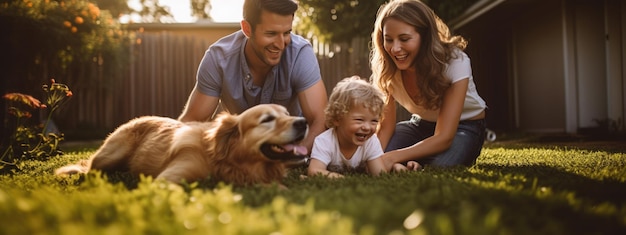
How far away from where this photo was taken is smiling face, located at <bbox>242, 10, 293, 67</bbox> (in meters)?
4.39

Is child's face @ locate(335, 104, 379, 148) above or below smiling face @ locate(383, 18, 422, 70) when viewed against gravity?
below

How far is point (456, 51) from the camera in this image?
450cm

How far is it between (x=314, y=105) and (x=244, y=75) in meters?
0.69

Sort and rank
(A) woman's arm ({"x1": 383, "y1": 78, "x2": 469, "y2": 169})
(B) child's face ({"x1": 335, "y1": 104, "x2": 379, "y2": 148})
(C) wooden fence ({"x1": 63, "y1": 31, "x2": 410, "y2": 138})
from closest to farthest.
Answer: (B) child's face ({"x1": 335, "y1": 104, "x2": 379, "y2": 148}) < (A) woman's arm ({"x1": 383, "y1": 78, "x2": 469, "y2": 169}) < (C) wooden fence ({"x1": 63, "y1": 31, "x2": 410, "y2": 138})

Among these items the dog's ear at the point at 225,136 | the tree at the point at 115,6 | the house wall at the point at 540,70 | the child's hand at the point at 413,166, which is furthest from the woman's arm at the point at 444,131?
the tree at the point at 115,6

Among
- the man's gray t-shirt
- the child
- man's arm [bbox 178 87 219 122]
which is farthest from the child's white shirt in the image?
man's arm [bbox 178 87 219 122]

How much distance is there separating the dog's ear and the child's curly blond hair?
894mm

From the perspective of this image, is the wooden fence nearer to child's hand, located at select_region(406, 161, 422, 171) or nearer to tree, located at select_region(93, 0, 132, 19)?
child's hand, located at select_region(406, 161, 422, 171)

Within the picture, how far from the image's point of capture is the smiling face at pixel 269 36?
4395 millimetres

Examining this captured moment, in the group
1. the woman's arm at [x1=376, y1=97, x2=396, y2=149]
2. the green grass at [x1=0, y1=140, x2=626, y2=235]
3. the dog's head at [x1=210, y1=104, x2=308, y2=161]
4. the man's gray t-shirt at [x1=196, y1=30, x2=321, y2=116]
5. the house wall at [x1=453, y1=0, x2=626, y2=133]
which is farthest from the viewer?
the house wall at [x1=453, y1=0, x2=626, y2=133]

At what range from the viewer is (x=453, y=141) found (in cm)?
451

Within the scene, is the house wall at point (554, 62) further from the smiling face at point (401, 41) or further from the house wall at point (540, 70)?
the smiling face at point (401, 41)

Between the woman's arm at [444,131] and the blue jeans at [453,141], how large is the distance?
121mm

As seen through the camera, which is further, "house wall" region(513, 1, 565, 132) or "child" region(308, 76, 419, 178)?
"house wall" region(513, 1, 565, 132)
